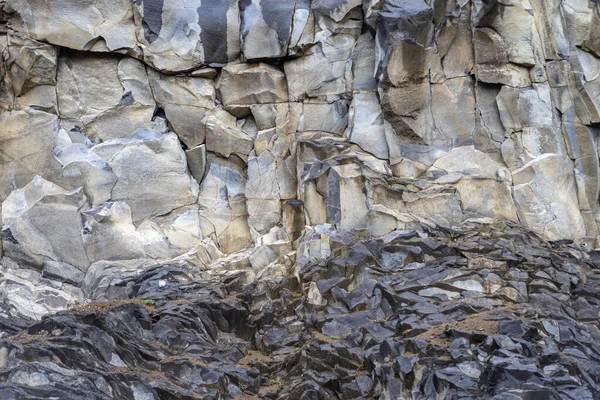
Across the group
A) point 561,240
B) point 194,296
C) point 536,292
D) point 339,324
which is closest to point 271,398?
point 339,324

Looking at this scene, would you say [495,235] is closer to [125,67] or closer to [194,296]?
[194,296]

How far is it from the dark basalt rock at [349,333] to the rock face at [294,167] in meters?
0.09

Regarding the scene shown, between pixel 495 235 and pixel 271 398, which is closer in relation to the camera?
pixel 271 398

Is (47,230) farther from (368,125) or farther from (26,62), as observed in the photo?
(368,125)

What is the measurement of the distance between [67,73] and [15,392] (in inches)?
580

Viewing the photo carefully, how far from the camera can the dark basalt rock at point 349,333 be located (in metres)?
14.9

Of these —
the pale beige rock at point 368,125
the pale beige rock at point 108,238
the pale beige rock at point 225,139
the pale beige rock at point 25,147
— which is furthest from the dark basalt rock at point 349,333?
the pale beige rock at point 25,147

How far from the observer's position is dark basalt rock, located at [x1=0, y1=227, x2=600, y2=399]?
14.9 m

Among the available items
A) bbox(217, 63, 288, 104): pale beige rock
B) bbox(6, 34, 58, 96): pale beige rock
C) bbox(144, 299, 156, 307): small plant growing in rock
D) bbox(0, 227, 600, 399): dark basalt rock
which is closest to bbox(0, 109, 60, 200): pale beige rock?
bbox(6, 34, 58, 96): pale beige rock

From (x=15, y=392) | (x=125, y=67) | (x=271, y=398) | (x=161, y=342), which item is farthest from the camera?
(x=125, y=67)

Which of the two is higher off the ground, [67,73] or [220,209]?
[67,73]

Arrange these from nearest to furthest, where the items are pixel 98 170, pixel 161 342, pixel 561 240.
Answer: pixel 161 342 → pixel 561 240 → pixel 98 170

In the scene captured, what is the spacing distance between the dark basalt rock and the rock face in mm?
93

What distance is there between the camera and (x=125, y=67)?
86.5 feet
